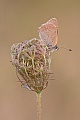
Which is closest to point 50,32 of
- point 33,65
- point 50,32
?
point 50,32

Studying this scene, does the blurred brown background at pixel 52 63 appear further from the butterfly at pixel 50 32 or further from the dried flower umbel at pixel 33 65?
the dried flower umbel at pixel 33 65

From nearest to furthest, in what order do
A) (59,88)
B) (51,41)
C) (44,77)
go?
1. (44,77)
2. (51,41)
3. (59,88)

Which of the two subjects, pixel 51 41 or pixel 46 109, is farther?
pixel 46 109

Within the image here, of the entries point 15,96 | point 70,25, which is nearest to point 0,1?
point 70,25

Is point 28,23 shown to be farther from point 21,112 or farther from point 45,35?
point 45,35

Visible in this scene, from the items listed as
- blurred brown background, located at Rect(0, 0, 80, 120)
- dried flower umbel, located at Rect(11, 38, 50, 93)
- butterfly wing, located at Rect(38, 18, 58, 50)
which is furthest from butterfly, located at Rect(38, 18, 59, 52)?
blurred brown background, located at Rect(0, 0, 80, 120)

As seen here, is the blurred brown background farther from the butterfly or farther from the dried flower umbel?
the dried flower umbel
